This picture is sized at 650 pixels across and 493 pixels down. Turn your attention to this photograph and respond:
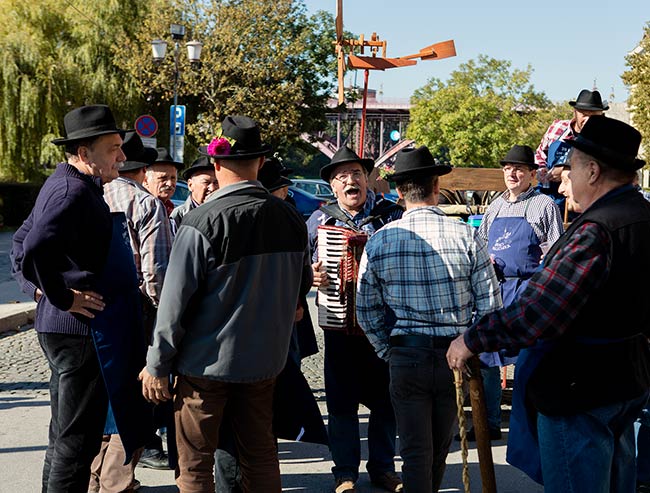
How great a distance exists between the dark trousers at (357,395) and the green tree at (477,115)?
172 ft

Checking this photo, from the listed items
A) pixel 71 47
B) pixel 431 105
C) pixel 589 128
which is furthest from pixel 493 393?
pixel 431 105

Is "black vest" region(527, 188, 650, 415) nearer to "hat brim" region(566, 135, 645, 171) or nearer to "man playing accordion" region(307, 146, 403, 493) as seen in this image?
"hat brim" region(566, 135, 645, 171)

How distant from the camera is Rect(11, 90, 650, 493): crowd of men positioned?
299 cm

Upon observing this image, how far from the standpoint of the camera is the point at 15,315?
33.2 feet

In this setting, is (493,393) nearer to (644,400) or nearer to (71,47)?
(644,400)

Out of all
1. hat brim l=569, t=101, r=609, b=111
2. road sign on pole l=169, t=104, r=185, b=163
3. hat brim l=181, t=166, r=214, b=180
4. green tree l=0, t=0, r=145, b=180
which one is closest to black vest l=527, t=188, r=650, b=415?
hat brim l=181, t=166, r=214, b=180

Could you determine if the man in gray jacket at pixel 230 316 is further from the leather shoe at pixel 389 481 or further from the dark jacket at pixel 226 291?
the leather shoe at pixel 389 481

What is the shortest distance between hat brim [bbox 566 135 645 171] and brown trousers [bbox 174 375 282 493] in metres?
1.75

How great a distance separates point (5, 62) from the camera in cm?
2617

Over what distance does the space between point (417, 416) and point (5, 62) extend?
83.9ft

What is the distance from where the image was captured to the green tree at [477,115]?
5809 cm

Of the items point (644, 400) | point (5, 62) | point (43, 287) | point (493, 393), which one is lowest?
point (493, 393)

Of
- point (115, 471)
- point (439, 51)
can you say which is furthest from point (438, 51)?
point (115, 471)

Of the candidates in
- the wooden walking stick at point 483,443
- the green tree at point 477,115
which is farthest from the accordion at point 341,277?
the green tree at point 477,115
